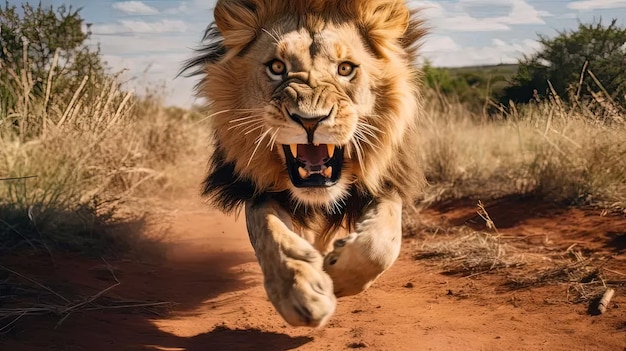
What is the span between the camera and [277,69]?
3480 millimetres

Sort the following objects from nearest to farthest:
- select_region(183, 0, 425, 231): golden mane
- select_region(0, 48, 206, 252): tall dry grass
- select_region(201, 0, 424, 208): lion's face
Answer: select_region(201, 0, 424, 208): lion's face < select_region(183, 0, 425, 231): golden mane < select_region(0, 48, 206, 252): tall dry grass

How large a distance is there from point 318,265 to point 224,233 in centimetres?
424

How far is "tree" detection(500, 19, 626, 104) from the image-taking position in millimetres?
5988

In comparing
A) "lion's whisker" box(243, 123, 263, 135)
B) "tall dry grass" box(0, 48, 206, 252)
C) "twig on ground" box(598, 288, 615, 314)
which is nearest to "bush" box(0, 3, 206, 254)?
"tall dry grass" box(0, 48, 206, 252)

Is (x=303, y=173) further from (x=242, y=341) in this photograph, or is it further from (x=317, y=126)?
(x=242, y=341)

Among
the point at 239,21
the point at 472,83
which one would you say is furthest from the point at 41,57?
the point at 472,83

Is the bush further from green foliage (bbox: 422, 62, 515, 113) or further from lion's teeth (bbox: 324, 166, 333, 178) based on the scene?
green foliage (bbox: 422, 62, 515, 113)

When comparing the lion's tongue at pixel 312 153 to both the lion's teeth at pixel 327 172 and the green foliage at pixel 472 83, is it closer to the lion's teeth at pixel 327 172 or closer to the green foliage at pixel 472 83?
the lion's teeth at pixel 327 172

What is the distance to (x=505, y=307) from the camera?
393cm

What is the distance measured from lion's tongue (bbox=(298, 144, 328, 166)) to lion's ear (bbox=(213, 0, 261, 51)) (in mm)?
730

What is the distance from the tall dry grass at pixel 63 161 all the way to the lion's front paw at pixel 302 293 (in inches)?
102

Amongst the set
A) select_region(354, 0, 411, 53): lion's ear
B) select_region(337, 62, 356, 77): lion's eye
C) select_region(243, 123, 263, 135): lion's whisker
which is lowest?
select_region(243, 123, 263, 135): lion's whisker

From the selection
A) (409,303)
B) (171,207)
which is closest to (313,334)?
(409,303)

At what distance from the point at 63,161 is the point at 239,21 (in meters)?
3.09
